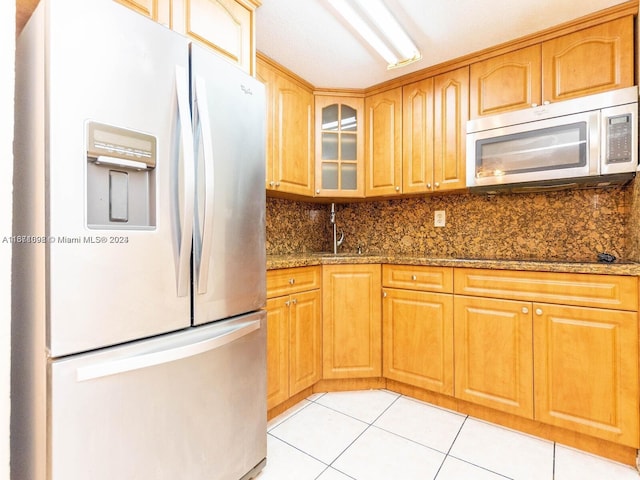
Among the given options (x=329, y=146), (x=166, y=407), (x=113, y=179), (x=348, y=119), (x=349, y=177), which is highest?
(x=348, y=119)

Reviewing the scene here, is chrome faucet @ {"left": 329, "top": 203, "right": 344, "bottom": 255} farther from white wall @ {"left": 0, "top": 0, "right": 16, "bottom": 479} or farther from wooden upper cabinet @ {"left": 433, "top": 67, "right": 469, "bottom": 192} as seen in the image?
white wall @ {"left": 0, "top": 0, "right": 16, "bottom": 479}

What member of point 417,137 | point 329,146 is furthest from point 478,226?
point 329,146

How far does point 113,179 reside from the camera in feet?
3.17

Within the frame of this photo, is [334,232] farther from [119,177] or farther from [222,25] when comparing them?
[119,177]

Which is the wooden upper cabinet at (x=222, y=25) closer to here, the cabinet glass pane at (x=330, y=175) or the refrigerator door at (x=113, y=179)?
the refrigerator door at (x=113, y=179)

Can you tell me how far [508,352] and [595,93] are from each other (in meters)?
1.47

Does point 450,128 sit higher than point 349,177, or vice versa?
point 450,128

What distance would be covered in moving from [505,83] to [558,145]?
0.51 metres

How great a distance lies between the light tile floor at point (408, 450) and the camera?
1.44 metres

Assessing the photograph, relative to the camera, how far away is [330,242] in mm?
3002

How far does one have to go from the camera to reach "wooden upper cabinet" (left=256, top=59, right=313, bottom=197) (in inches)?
82.7

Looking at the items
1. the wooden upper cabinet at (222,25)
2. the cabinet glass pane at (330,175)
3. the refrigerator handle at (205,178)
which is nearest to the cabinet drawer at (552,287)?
the cabinet glass pane at (330,175)

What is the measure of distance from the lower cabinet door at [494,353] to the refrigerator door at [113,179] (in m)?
1.56

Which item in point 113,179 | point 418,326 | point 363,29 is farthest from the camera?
point 418,326
